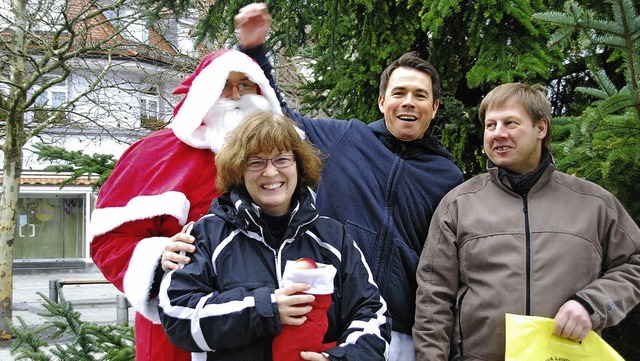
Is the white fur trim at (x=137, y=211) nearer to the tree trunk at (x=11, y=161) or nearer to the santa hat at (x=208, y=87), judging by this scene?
the santa hat at (x=208, y=87)

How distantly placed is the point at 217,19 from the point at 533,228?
3533mm

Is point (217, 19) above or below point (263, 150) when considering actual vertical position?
above

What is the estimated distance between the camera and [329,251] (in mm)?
2180

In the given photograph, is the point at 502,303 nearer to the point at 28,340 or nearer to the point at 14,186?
the point at 28,340

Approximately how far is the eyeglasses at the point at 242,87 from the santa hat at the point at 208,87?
0.14 feet

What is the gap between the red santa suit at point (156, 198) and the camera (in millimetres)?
2363

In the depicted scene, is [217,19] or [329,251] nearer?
[329,251]

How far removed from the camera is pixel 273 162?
218cm

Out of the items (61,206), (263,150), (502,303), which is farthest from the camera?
(61,206)

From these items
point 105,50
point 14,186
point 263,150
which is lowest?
point 14,186

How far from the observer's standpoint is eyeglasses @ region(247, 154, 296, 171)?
2.17 m

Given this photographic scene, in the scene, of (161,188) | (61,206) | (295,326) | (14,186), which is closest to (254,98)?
(161,188)

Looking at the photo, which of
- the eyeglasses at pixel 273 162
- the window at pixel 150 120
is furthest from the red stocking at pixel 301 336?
the window at pixel 150 120

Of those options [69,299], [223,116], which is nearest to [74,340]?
[223,116]
